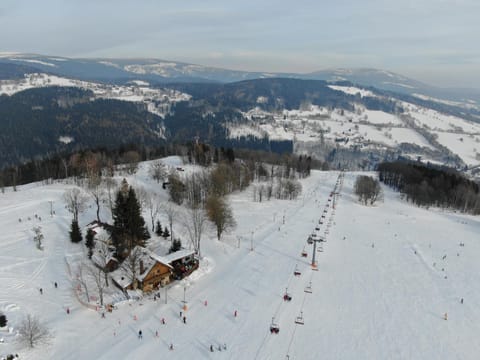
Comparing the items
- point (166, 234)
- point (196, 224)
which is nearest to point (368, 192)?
point (196, 224)

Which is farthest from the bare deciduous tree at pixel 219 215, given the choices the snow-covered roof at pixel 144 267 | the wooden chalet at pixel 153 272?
the snow-covered roof at pixel 144 267

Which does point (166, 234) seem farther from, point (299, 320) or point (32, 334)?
point (299, 320)

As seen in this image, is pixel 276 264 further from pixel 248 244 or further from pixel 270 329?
pixel 270 329

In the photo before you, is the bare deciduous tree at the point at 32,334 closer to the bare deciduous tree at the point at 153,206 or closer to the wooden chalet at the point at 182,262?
the wooden chalet at the point at 182,262

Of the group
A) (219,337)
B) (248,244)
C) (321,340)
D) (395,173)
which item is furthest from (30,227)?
(395,173)

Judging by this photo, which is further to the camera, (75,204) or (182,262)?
(75,204)

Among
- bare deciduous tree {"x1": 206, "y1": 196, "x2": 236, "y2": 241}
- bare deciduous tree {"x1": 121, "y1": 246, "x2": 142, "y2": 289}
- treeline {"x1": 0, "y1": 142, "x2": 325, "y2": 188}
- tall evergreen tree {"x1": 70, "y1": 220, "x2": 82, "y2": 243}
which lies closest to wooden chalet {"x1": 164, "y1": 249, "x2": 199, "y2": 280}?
bare deciduous tree {"x1": 121, "y1": 246, "x2": 142, "y2": 289}

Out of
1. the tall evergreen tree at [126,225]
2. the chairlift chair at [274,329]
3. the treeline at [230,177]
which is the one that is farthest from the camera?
the treeline at [230,177]
